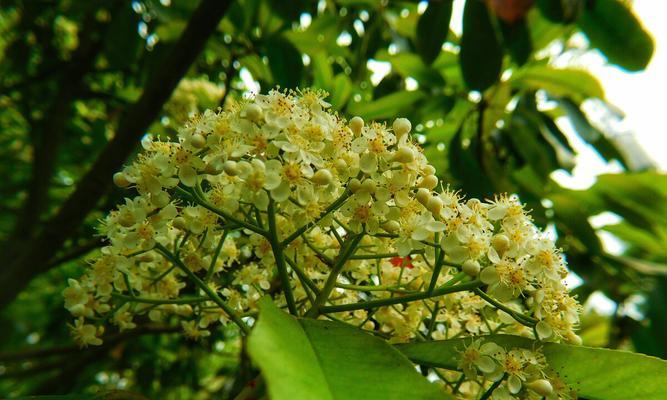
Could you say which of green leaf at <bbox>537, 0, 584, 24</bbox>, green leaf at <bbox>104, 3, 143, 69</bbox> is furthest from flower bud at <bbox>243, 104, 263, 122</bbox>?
green leaf at <bbox>104, 3, 143, 69</bbox>

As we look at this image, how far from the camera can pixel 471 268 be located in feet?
3.59

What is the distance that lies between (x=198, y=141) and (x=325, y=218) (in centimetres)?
24

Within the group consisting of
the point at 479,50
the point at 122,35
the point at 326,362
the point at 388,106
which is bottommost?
the point at 326,362

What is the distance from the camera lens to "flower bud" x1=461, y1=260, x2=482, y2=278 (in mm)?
1097

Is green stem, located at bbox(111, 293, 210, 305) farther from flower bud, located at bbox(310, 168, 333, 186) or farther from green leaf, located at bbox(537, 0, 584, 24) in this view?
green leaf, located at bbox(537, 0, 584, 24)

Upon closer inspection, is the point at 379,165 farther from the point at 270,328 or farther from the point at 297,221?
the point at 270,328

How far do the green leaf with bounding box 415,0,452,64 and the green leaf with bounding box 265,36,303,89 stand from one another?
1.51ft

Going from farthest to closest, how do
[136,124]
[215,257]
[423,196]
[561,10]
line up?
[136,124] → [561,10] → [215,257] → [423,196]

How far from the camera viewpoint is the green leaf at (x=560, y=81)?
213cm

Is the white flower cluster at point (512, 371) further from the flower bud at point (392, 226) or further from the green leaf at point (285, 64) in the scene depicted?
the green leaf at point (285, 64)

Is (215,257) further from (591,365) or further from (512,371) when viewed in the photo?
(591,365)

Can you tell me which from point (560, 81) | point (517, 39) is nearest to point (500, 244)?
point (517, 39)

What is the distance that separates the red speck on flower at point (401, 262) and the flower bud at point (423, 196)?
0.19 m

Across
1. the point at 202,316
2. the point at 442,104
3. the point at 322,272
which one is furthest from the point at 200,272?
the point at 442,104
